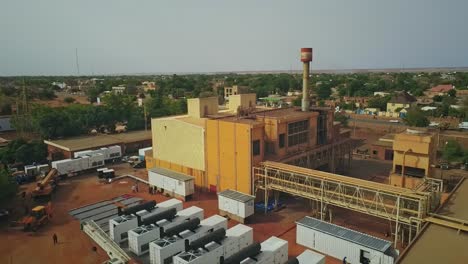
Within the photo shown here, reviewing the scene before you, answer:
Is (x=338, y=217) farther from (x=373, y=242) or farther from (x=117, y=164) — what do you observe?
(x=117, y=164)

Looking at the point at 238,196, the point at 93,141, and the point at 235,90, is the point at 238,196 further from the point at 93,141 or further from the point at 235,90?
the point at 235,90

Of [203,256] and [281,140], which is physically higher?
[281,140]

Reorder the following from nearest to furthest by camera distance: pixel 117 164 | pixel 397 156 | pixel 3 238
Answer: pixel 3 238 < pixel 397 156 < pixel 117 164

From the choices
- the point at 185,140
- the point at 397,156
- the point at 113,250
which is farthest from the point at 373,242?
the point at 185,140

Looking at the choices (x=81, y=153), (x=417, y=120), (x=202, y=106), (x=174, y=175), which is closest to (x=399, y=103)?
(x=417, y=120)

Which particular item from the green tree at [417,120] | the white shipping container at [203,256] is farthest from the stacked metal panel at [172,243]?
the green tree at [417,120]
